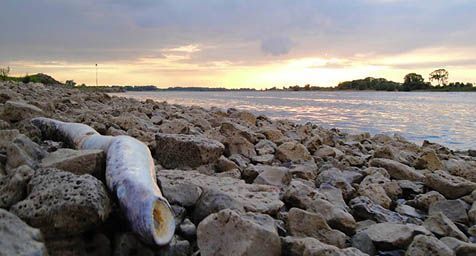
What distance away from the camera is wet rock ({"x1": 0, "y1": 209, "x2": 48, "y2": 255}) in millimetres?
1896

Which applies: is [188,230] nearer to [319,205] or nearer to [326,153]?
[319,205]

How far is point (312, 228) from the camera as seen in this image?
10.0 ft

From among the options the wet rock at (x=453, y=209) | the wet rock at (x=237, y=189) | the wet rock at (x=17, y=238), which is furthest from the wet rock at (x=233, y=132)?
the wet rock at (x=17, y=238)

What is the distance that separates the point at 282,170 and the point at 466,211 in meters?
1.87

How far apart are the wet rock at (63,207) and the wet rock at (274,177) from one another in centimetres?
216

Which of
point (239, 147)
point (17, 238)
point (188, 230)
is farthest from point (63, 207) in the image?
point (239, 147)

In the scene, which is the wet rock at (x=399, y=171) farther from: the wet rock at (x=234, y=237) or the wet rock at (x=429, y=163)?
the wet rock at (x=234, y=237)

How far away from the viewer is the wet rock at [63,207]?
2312mm

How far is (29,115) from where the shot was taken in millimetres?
4969

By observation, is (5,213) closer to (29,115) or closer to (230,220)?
(230,220)

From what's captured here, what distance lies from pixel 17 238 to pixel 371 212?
292 centimetres

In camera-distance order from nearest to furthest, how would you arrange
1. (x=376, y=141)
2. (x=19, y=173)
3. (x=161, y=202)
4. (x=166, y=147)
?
(x=161, y=202)
(x=19, y=173)
(x=166, y=147)
(x=376, y=141)

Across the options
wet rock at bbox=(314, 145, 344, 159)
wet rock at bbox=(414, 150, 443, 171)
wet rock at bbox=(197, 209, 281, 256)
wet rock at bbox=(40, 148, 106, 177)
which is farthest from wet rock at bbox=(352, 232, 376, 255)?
wet rock at bbox=(414, 150, 443, 171)

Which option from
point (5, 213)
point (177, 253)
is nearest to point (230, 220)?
point (177, 253)
